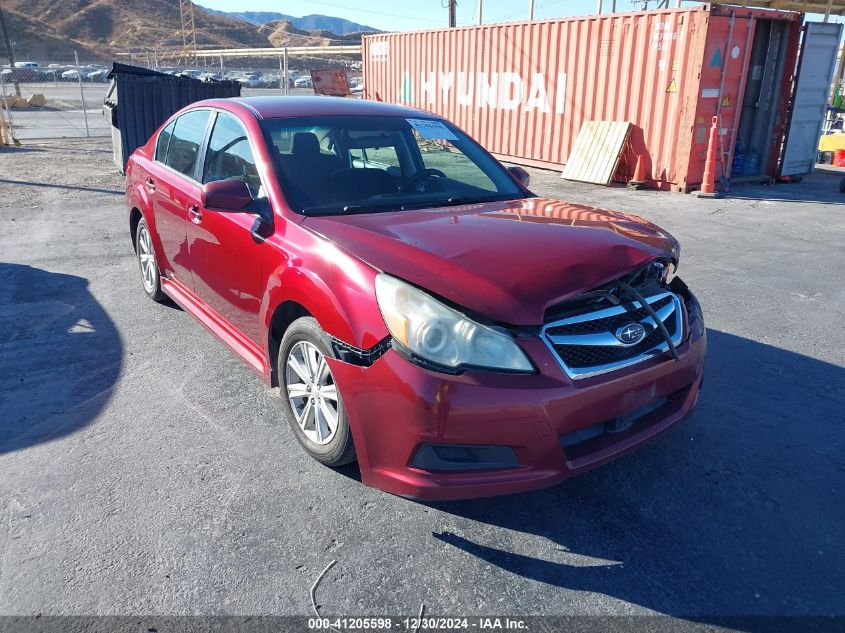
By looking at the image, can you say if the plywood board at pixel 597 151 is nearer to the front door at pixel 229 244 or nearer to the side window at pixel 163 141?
the side window at pixel 163 141

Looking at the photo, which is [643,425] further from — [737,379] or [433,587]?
[737,379]

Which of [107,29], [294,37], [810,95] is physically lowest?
[810,95]

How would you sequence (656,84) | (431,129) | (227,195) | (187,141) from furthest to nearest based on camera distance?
1. (656,84)
2. (187,141)
3. (431,129)
4. (227,195)

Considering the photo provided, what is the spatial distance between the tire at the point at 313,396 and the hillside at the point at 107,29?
279 ft

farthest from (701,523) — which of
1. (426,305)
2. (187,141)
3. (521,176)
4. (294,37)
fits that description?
(294,37)

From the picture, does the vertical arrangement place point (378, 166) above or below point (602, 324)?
above

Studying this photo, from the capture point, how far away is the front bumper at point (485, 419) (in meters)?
2.44

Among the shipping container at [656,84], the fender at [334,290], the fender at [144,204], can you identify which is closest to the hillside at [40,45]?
the shipping container at [656,84]

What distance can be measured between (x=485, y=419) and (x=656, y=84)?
1105cm

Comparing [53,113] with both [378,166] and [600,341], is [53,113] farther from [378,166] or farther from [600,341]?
[600,341]

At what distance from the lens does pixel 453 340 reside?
249cm

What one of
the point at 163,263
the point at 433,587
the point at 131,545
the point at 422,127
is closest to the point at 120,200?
the point at 163,263

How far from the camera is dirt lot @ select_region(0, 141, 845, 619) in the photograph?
8.05 ft

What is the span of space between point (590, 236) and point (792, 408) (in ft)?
5.98
